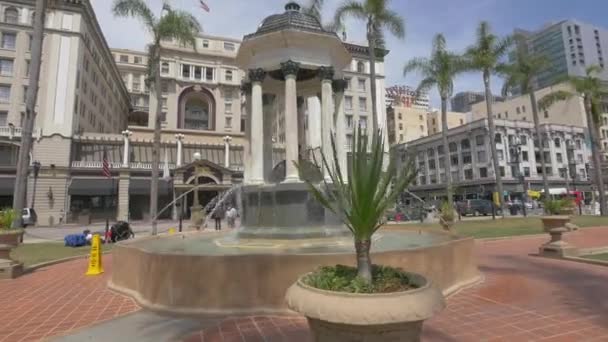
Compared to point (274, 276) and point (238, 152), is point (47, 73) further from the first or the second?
point (274, 276)

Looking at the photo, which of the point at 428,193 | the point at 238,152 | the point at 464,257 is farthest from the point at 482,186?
the point at 464,257

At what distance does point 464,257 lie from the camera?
285 inches

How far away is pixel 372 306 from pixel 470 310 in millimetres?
3627

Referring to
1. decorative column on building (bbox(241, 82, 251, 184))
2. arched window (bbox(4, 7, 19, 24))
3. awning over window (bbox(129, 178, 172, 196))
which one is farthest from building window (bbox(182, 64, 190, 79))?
decorative column on building (bbox(241, 82, 251, 184))

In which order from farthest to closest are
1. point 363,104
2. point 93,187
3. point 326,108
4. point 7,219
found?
point 363,104
point 93,187
point 326,108
point 7,219

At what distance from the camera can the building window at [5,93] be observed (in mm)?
38531

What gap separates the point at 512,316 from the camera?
5145mm

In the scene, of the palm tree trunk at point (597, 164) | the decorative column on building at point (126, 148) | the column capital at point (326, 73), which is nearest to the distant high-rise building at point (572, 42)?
the palm tree trunk at point (597, 164)

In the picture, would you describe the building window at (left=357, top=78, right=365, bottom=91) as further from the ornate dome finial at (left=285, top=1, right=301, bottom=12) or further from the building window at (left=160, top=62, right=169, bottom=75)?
the ornate dome finial at (left=285, top=1, right=301, bottom=12)

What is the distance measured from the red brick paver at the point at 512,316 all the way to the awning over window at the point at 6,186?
1712 inches

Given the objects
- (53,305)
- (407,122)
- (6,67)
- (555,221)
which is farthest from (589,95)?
(6,67)

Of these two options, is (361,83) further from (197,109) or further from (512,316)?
(512,316)

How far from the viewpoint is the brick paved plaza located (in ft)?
15.1

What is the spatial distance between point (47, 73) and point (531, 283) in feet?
159
